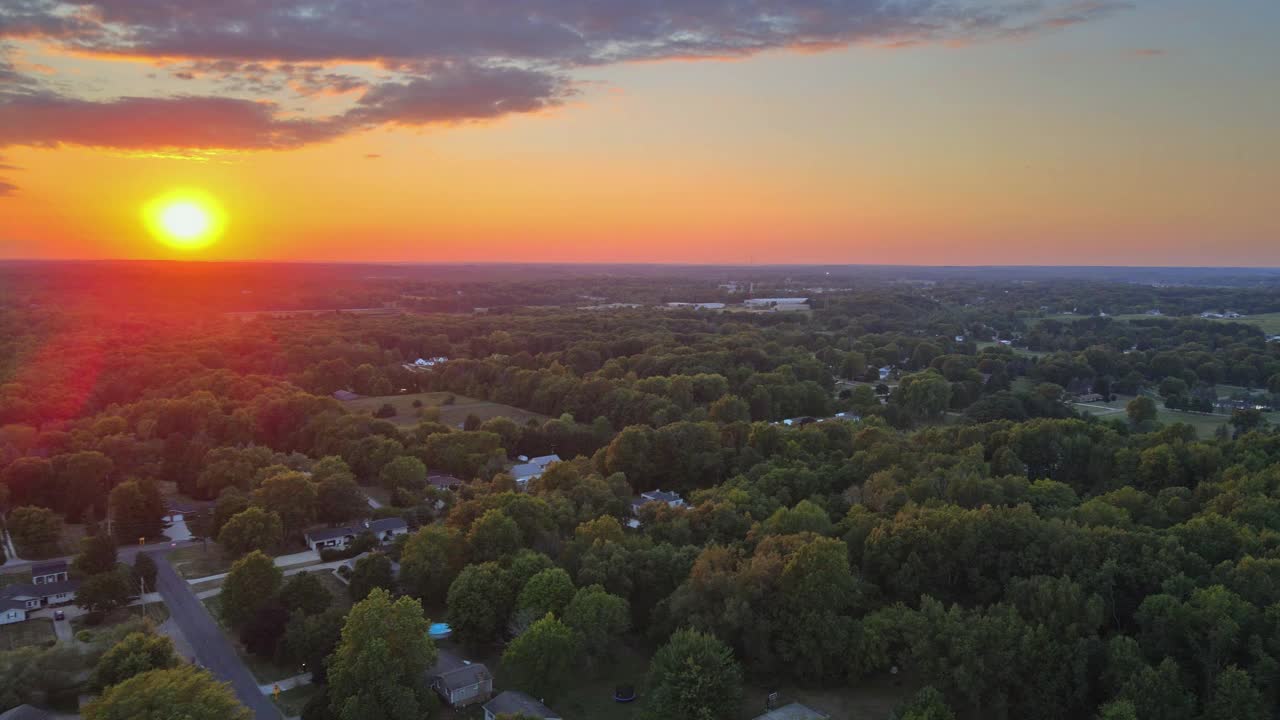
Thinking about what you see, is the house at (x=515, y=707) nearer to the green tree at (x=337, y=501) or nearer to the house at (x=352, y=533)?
the house at (x=352, y=533)

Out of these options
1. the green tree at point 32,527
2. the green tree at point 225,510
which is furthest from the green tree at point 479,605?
the green tree at point 32,527

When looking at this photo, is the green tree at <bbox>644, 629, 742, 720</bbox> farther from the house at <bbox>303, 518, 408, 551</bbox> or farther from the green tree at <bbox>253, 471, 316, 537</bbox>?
the green tree at <bbox>253, 471, 316, 537</bbox>

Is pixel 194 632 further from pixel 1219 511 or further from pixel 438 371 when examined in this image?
pixel 438 371

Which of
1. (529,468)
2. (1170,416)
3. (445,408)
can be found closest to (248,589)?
(529,468)

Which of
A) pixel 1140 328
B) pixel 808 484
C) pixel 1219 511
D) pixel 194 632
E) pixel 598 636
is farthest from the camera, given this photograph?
pixel 1140 328

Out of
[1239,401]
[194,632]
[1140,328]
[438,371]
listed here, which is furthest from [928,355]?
[194,632]

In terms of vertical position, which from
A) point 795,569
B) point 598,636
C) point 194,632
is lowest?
point 194,632
